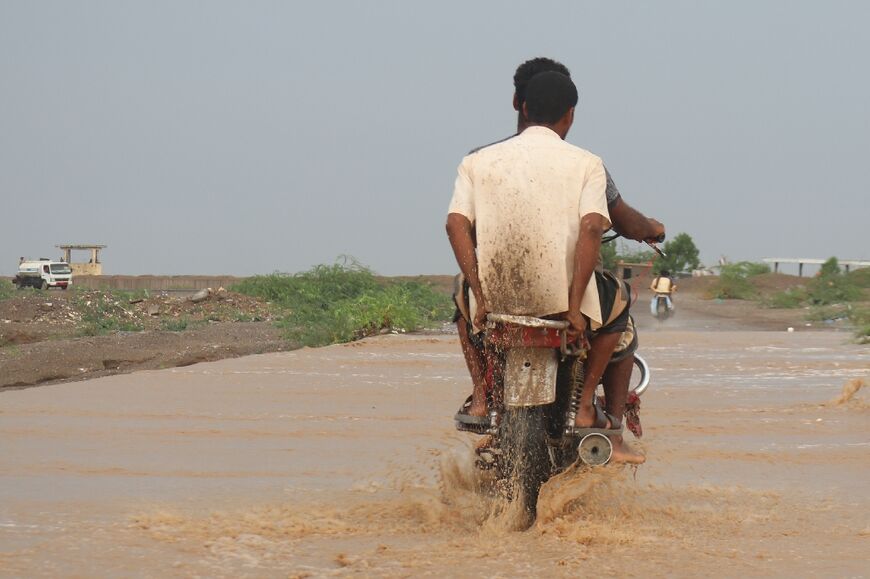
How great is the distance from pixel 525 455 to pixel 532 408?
0.68ft

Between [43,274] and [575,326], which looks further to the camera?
[43,274]

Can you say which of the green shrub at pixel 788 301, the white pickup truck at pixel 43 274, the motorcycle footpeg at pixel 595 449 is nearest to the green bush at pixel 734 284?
the green shrub at pixel 788 301

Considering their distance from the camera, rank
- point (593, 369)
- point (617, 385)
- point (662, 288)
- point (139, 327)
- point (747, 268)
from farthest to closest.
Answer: point (747, 268) → point (662, 288) → point (139, 327) → point (617, 385) → point (593, 369)

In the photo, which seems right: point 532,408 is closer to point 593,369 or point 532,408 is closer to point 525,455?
point 525,455

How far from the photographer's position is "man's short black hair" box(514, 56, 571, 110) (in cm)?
544

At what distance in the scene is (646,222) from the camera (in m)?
5.39

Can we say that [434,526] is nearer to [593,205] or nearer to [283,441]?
[593,205]

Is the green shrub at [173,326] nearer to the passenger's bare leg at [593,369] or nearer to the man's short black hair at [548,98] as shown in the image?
the man's short black hair at [548,98]

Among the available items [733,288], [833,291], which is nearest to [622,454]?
[833,291]

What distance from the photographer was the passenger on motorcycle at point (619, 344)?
5.20 metres

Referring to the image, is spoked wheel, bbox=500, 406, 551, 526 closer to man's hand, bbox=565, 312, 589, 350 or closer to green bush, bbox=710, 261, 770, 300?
man's hand, bbox=565, 312, 589, 350

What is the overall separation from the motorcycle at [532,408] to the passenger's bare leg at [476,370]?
0.04 meters

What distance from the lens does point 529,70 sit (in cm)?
554

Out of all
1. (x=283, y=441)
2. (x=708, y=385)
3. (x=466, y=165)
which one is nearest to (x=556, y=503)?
(x=466, y=165)
